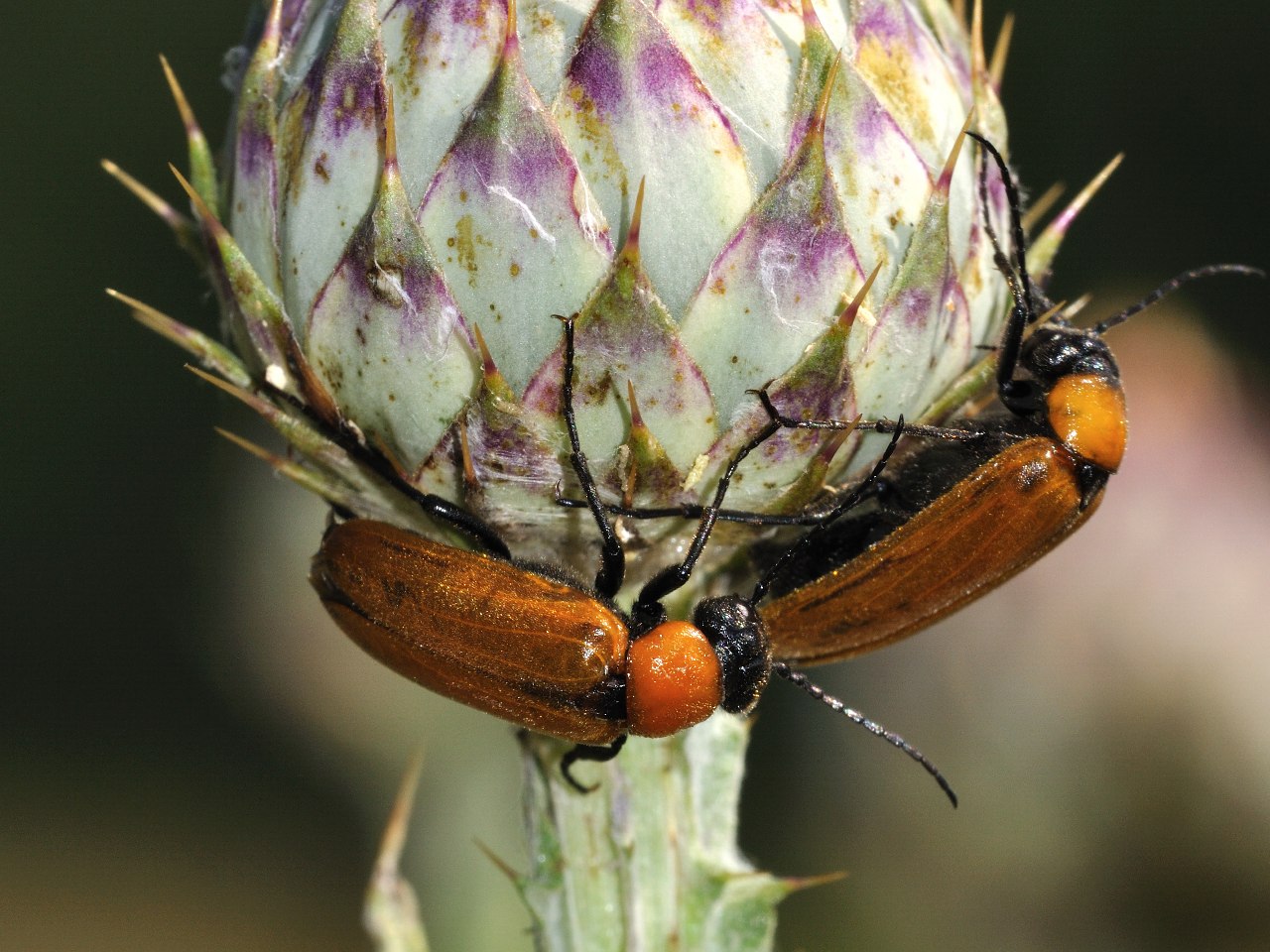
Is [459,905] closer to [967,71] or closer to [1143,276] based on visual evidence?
[967,71]

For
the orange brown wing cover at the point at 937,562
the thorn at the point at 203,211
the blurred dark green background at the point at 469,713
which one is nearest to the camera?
the thorn at the point at 203,211

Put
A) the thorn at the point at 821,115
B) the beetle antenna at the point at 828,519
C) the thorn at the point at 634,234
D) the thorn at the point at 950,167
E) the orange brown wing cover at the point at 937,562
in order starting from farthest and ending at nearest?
1. the orange brown wing cover at the point at 937,562
2. the beetle antenna at the point at 828,519
3. the thorn at the point at 950,167
4. the thorn at the point at 821,115
5. the thorn at the point at 634,234

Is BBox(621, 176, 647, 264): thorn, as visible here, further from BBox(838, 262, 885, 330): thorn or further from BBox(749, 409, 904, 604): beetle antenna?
BBox(749, 409, 904, 604): beetle antenna

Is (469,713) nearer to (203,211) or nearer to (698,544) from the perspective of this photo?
(698,544)

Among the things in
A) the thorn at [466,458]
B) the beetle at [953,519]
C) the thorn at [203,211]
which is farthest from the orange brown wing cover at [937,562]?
the thorn at [203,211]

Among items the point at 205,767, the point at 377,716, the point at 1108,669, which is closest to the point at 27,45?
the point at 205,767

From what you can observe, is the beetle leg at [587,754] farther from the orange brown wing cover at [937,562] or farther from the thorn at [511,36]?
the thorn at [511,36]

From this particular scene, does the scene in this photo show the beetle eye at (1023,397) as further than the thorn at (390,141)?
Yes

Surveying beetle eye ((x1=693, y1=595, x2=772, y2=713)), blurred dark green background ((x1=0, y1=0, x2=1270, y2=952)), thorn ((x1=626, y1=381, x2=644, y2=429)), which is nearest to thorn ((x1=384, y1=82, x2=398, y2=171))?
thorn ((x1=626, y1=381, x2=644, y2=429))
